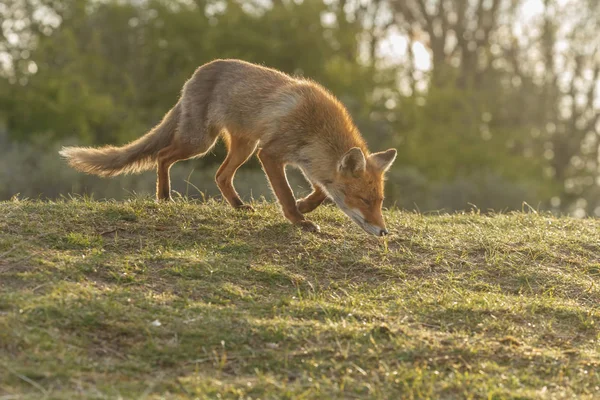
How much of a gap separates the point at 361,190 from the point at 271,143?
1.06 metres

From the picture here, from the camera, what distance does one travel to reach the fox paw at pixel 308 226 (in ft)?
26.3

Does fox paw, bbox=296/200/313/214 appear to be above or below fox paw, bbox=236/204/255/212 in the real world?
above

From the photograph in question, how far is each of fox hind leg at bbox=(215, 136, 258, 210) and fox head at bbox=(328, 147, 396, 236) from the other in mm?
1334

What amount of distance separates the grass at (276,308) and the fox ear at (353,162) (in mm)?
628

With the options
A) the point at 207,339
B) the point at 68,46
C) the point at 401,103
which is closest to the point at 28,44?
the point at 68,46

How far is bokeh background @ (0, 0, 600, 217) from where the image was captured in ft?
110

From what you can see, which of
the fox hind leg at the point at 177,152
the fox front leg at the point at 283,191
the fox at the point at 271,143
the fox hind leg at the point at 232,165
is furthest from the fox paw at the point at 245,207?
the fox hind leg at the point at 177,152

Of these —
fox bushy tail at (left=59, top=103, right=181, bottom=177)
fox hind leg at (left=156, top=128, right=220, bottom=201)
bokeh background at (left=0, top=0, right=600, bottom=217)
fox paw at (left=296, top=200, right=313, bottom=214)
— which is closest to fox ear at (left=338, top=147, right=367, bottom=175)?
fox paw at (left=296, top=200, right=313, bottom=214)

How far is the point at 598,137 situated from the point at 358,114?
12.0m

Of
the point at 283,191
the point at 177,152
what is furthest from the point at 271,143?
the point at 177,152

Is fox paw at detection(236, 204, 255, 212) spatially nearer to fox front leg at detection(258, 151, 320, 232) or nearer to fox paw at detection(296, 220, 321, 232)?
fox front leg at detection(258, 151, 320, 232)

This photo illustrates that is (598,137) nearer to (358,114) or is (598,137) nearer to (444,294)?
(358,114)

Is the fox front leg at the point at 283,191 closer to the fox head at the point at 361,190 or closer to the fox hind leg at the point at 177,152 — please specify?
the fox head at the point at 361,190

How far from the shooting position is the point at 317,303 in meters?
6.10
